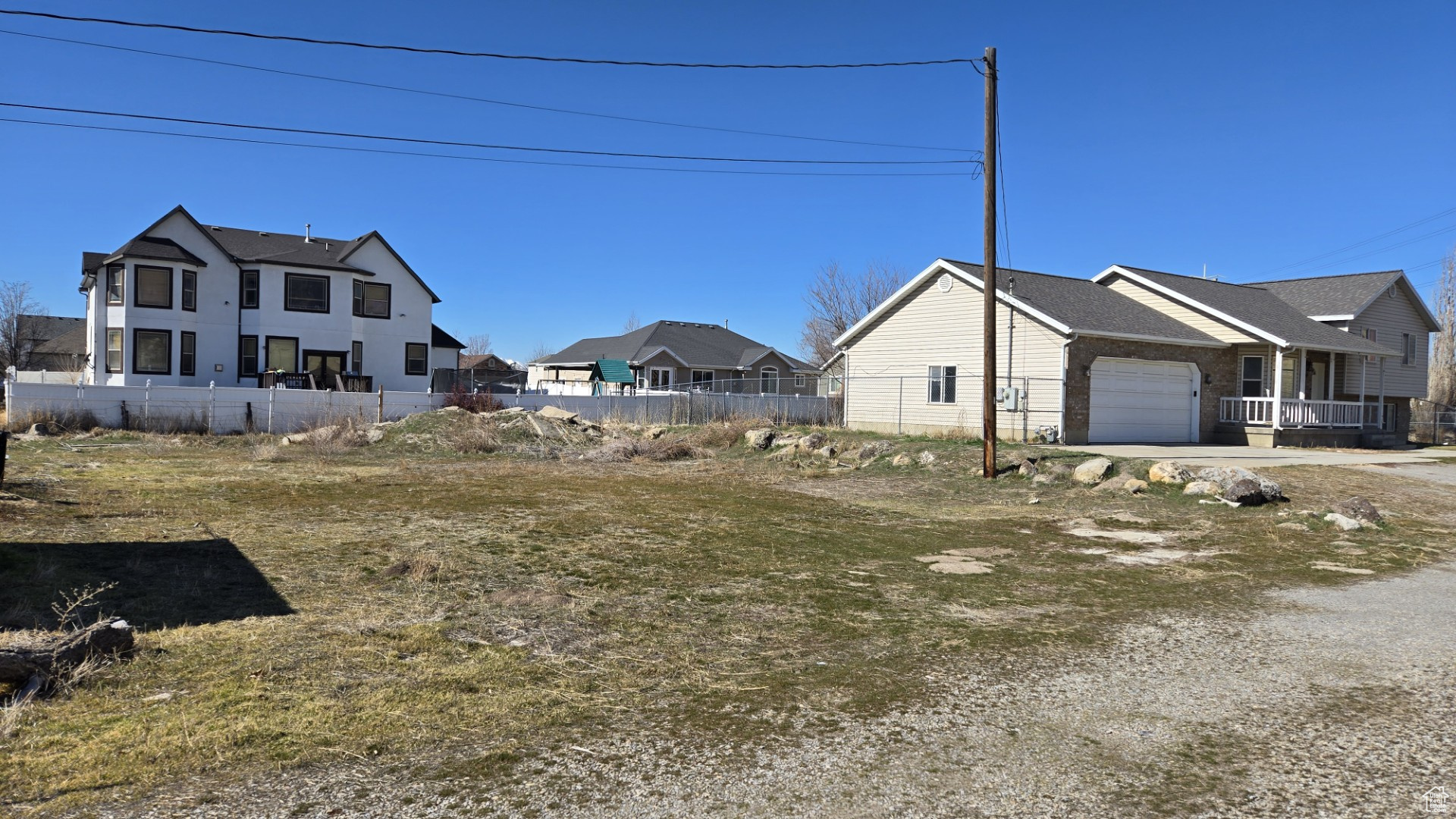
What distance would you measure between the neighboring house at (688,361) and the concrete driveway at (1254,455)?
81.5 feet

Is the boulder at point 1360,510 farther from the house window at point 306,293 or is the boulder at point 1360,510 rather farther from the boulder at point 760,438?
the house window at point 306,293

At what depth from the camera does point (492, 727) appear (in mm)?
4586

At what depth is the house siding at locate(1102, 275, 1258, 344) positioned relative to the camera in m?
27.3

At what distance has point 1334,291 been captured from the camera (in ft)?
110

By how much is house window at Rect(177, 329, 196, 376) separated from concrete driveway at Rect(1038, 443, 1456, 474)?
30.7 m

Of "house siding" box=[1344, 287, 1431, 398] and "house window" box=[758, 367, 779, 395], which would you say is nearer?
"house siding" box=[1344, 287, 1431, 398]

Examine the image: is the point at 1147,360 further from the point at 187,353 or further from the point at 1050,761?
the point at 187,353

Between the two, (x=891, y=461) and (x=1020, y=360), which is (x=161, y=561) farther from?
(x=1020, y=360)

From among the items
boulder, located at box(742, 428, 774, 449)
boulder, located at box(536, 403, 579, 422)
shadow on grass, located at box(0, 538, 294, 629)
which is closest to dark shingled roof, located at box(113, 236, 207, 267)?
boulder, located at box(536, 403, 579, 422)

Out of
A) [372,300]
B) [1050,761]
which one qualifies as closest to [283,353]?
[372,300]

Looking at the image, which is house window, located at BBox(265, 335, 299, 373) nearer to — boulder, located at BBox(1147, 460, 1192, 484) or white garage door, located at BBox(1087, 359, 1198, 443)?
white garage door, located at BBox(1087, 359, 1198, 443)

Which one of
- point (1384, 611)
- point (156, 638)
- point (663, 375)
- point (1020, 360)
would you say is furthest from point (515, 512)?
point (663, 375)

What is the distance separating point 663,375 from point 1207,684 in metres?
48.3

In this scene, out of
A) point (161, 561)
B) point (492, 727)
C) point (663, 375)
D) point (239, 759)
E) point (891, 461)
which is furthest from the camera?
point (663, 375)
